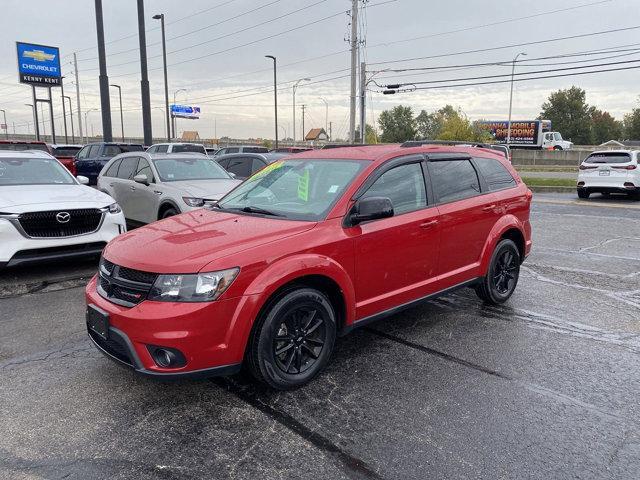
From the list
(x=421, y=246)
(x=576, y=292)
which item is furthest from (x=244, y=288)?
(x=576, y=292)

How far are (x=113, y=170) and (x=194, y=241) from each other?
26.2 feet

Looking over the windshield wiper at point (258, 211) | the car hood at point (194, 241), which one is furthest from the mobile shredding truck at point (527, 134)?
the car hood at point (194, 241)

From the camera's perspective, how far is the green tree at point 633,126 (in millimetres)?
84500

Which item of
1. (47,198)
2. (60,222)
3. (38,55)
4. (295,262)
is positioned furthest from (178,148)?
(38,55)

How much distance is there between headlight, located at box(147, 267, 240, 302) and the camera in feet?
9.95

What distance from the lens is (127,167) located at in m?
9.89

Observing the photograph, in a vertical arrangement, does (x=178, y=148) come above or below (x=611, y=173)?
above

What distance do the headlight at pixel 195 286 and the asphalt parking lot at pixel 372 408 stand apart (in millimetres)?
787

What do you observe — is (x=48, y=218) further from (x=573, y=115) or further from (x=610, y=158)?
(x=573, y=115)

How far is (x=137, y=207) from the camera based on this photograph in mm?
9234

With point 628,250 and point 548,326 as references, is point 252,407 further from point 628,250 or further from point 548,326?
point 628,250

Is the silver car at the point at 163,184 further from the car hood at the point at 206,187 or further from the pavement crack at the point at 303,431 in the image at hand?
the pavement crack at the point at 303,431

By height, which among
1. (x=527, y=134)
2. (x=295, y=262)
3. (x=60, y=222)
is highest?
(x=527, y=134)

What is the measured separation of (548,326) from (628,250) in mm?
4783
